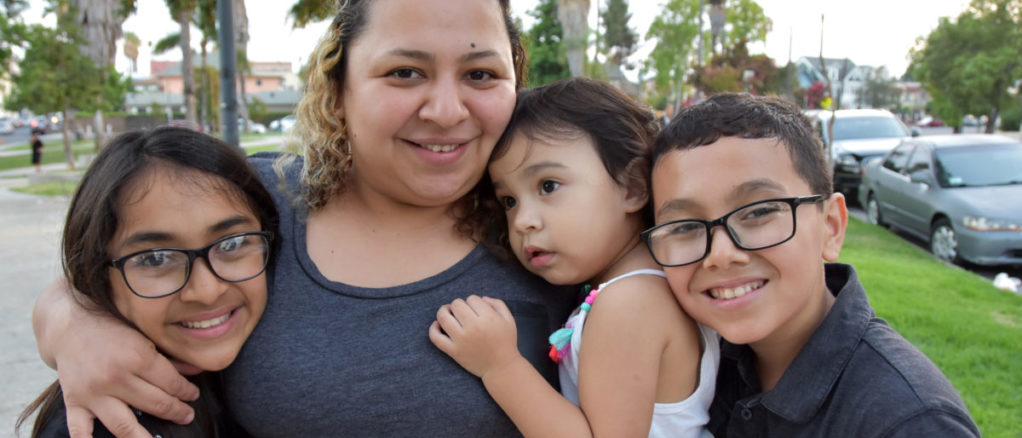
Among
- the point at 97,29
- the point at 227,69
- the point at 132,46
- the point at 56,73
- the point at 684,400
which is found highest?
the point at 132,46

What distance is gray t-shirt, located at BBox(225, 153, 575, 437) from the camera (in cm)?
169

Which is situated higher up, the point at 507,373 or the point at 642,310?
the point at 642,310

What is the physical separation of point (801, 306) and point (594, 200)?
0.57m

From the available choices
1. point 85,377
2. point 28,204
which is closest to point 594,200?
point 85,377

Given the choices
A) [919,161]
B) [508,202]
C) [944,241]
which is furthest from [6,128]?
[508,202]

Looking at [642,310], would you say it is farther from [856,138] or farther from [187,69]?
[187,69]

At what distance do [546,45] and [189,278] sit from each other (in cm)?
2630

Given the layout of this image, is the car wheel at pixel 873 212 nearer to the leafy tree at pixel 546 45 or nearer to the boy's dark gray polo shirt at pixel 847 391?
the boy's dark gray polo shirt at pixel 847 391

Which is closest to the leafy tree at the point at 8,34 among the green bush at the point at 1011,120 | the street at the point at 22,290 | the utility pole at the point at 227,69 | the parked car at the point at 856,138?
the street at the point at 22,290

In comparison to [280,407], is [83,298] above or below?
above

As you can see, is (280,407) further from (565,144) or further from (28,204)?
(28,204)

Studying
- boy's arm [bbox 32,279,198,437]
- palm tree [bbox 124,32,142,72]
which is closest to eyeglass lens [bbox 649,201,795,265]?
boy's arm [bbox 32,279,198,437]

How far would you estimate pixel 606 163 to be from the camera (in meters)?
1.91

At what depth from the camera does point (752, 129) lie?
1.70 metres
